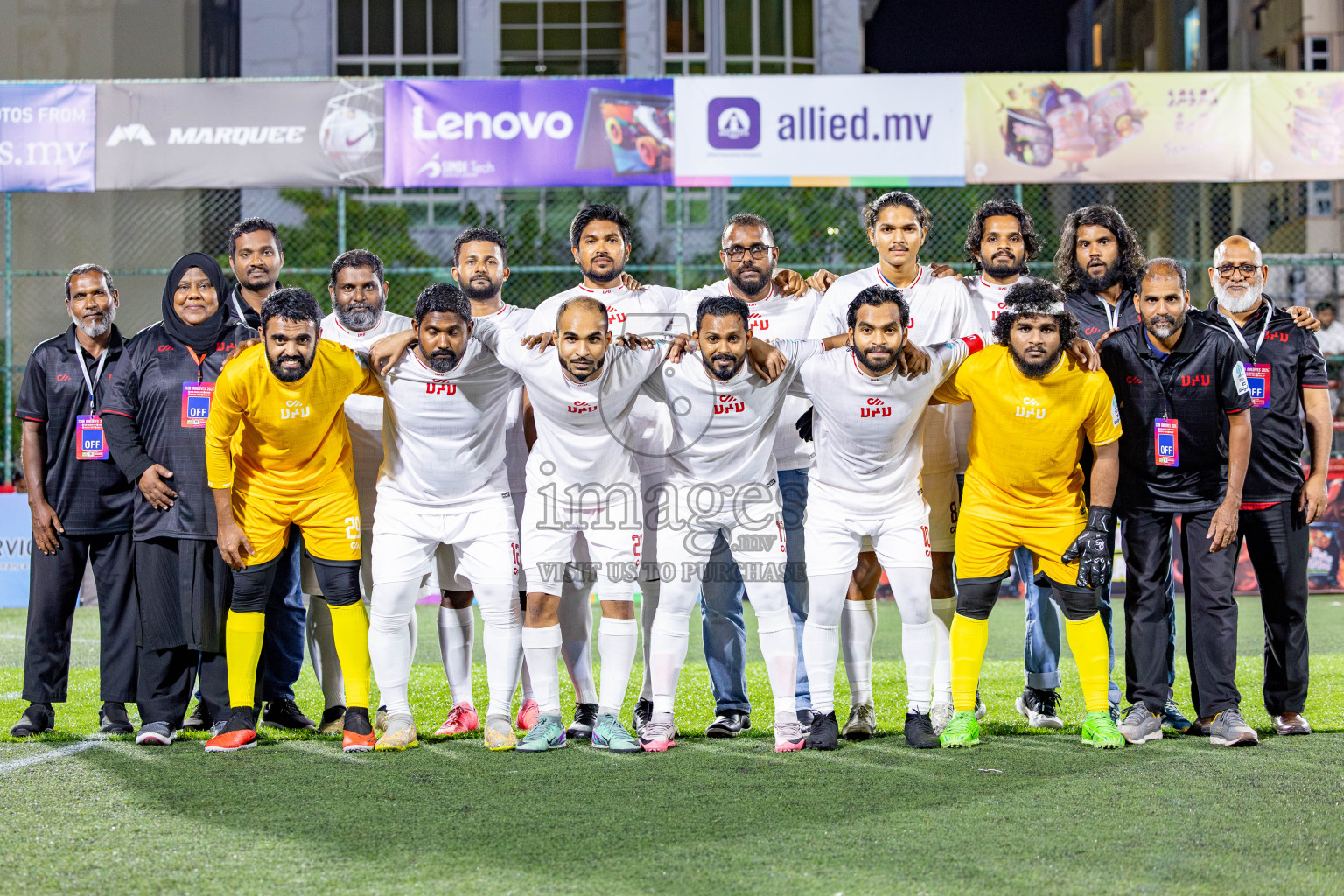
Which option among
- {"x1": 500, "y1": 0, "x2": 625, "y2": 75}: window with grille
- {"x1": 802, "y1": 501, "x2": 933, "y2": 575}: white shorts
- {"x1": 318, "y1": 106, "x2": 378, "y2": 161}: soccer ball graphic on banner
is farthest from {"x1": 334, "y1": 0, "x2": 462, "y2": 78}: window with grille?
{"x1": 802, "y1": 501, "x2": 933, "y2": 575}: white shorts

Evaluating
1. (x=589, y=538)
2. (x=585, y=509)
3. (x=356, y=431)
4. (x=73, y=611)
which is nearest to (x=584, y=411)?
(x=585, y=509)

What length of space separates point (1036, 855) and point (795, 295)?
303 cm

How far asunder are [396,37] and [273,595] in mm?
16272

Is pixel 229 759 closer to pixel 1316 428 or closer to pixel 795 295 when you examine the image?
pixel 795 295

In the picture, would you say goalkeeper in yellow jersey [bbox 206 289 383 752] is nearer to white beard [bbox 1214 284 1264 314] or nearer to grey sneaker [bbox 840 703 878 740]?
grey sneaker [bbox 840 703 878 740]

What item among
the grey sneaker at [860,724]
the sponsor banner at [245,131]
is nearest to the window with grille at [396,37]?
the sponsor banner at [245,131]

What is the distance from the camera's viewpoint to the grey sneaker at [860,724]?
5.37 m

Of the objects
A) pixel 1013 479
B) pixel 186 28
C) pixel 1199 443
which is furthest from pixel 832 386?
pixel 186 28

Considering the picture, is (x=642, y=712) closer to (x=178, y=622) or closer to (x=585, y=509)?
(x=585, y=509)

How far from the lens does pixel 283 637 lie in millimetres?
5859

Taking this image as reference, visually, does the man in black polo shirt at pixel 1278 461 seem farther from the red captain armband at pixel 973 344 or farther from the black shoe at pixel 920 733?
the black shoe at pixel 920 733

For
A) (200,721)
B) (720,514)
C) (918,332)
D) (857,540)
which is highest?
(918,332)

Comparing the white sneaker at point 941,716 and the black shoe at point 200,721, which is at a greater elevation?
the white sneaker at point 941,716

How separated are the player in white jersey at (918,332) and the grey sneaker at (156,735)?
2865mm
